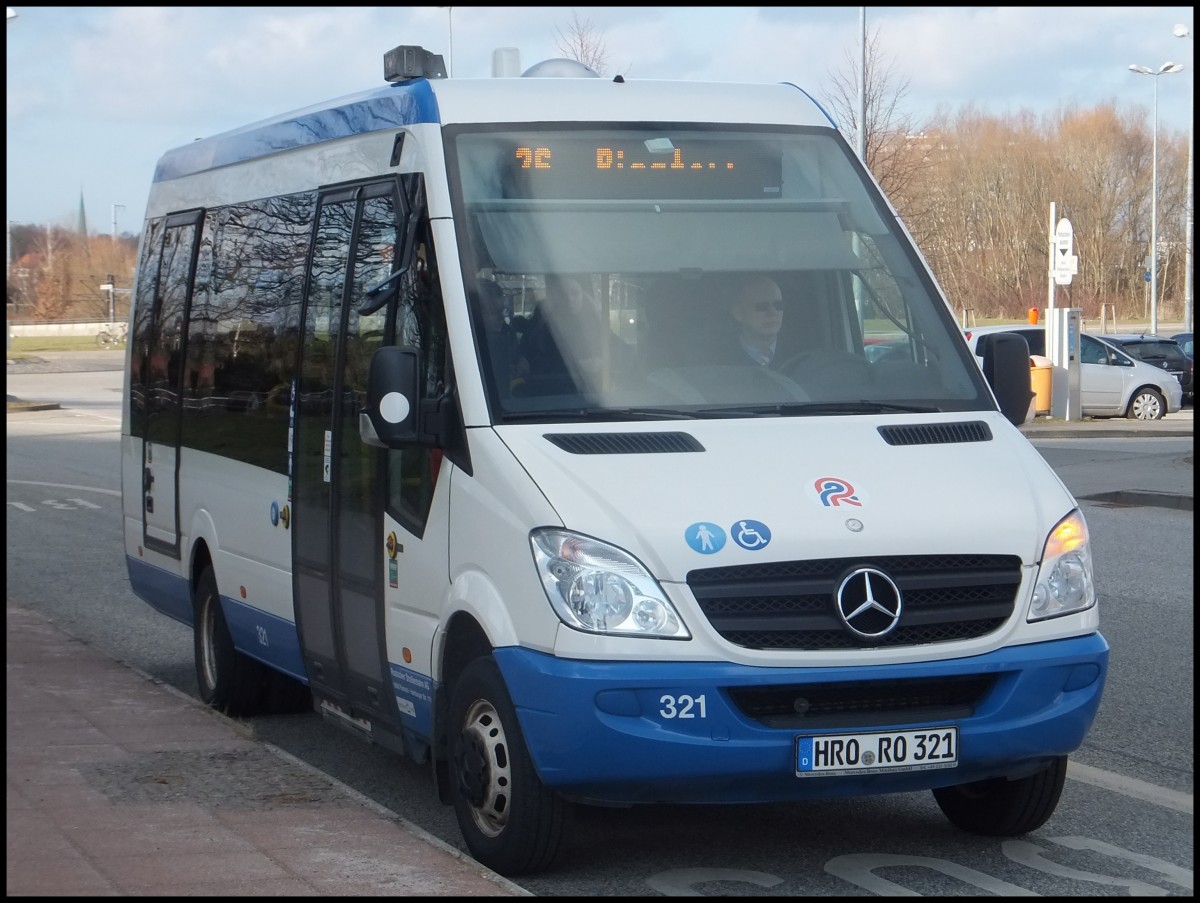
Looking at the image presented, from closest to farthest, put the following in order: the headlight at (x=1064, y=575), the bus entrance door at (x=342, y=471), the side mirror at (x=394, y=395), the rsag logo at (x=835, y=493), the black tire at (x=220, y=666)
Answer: the rsag logo at (x=835, y=493) → the headlight at (x=1064, y=575) → the side mirror at (x=394, y=395) → the bus entrance door at (x=342, y=471) → the black tire at (x=220, y=666)

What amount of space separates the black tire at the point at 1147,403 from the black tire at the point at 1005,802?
27.7 meters

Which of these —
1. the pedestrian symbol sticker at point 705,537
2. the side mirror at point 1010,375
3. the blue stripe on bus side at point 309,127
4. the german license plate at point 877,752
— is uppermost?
the blue stripe on bus side at point 309,127

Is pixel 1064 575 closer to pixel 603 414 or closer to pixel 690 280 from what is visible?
pixel 603 414

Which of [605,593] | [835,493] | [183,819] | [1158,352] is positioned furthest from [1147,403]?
[605,593]

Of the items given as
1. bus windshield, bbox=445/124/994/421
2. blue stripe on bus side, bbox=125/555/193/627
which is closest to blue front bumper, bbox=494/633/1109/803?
bus windshield, bbox=445/124/994/421

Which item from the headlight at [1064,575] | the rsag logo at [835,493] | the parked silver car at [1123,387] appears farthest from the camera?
the parked silver car at [1123,387]

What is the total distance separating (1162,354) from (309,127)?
3070cm

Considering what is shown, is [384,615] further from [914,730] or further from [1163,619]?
[1163,619]

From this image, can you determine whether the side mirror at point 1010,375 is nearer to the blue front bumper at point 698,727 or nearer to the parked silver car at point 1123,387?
the blue front bumper at point 698,727

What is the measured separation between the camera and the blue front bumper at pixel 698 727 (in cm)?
508

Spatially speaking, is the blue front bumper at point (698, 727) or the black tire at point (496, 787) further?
the black tire at point (496, 787)

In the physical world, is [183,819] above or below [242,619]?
below

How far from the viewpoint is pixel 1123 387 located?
106ft

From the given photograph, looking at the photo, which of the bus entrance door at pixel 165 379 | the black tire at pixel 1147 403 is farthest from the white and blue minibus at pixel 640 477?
the black tire at pixel 1147 403
